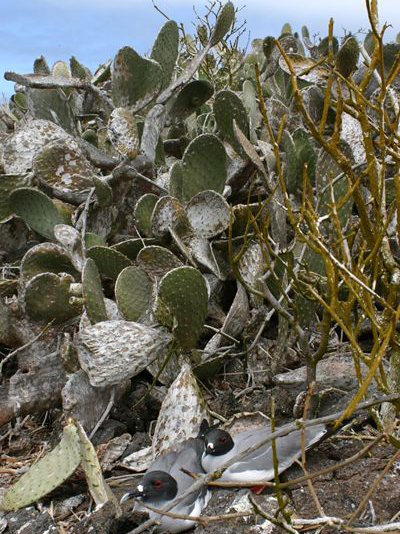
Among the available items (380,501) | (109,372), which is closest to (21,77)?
(109,372)

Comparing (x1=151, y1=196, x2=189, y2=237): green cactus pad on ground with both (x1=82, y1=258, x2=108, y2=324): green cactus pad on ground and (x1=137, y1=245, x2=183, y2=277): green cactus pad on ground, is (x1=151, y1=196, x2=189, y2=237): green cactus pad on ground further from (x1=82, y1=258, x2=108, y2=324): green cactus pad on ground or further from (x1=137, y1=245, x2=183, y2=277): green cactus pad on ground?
(x1=82, y1=258, x2=108, y2=324): green cactus pad on ground

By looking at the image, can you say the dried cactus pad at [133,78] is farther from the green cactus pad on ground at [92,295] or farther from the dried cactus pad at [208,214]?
the green cactus pad on ground at [92,295]

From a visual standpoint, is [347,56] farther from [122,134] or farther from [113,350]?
[113,350]

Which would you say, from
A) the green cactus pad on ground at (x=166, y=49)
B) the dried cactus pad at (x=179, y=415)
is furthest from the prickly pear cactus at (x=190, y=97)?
the dried cactus pad at (x=179, y=415)

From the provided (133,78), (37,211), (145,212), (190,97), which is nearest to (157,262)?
(145,212)

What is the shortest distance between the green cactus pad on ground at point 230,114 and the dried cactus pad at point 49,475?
1.60m

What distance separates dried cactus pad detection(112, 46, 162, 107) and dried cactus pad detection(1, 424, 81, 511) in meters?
1.86

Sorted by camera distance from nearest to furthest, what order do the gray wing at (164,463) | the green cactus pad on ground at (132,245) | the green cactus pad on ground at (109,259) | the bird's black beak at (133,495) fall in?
the bird's black beak at (133,495)
the gray wing at (164,463)
the green cactus pad on ground at (109,259)
the green cactus pad on ground at (132,245)

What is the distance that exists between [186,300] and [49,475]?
29.5 inches

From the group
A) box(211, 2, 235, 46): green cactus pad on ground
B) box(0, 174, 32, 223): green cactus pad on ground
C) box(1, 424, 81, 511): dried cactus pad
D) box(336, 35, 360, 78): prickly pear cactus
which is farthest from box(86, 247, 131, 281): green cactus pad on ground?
box(336, 35, 360, 78): prickly pear cactus

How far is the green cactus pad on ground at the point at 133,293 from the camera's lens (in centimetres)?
284

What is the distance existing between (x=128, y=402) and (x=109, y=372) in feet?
1.26

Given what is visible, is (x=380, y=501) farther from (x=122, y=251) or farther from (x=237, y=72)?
(x=237, y=72)

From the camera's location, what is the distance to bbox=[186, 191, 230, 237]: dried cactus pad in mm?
3068
